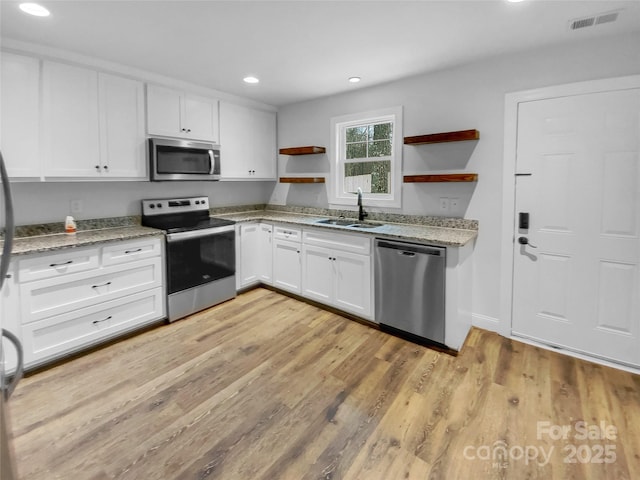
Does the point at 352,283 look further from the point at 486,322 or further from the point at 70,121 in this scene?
the point at 70,121

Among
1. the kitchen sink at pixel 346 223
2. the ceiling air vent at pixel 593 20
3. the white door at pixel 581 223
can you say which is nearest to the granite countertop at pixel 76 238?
the kitchen sink at pixel 346 223

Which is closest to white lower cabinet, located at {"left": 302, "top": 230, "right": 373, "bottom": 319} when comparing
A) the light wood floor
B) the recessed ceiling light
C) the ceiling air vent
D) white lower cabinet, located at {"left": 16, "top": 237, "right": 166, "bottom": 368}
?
the light wood floor

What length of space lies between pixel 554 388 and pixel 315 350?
1.68m

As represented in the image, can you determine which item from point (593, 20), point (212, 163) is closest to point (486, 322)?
point (593, 20)

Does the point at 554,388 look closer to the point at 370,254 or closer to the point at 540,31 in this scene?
the point at 370,254

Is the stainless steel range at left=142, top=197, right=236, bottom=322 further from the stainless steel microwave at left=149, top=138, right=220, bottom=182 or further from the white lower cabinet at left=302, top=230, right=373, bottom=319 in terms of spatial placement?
the white lower cabinet at left=302, top=230, right=373, bottom=319

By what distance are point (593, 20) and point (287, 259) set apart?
3.19 metres

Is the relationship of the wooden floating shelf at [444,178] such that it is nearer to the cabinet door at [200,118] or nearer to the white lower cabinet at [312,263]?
the white lower cabinet at [312,263]

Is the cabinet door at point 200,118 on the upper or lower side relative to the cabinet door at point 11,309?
upper

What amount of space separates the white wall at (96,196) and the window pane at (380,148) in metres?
1.89

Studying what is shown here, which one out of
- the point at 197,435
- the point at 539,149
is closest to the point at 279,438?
the point at 197,435

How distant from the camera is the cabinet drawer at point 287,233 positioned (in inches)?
147

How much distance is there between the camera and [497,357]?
2.65 meters

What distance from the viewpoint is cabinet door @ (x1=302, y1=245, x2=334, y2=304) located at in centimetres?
347
